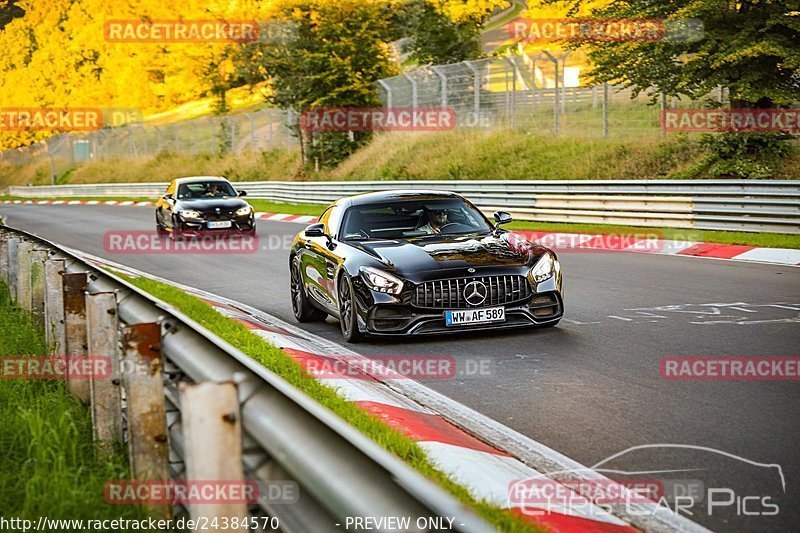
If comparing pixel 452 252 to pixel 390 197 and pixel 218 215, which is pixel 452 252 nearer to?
pixel 390 197

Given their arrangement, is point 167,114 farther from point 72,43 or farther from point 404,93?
point 404,93

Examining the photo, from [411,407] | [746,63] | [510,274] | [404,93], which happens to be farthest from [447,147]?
[411,407]

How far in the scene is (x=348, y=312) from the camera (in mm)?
10336

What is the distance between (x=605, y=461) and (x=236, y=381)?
3.13 metres

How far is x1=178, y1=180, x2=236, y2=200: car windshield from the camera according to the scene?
25598mm

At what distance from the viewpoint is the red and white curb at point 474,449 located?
4.83 m

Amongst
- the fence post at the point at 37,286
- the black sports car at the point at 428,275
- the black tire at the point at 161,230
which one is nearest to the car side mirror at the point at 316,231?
the black sports car at the point at 428,275

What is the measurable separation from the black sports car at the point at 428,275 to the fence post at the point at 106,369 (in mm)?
4547

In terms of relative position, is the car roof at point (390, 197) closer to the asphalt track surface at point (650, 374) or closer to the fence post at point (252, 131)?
the asphalt track surface at point (650, 374)

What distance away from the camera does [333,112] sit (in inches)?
1763

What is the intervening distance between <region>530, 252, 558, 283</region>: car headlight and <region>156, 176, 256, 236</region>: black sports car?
605 inches

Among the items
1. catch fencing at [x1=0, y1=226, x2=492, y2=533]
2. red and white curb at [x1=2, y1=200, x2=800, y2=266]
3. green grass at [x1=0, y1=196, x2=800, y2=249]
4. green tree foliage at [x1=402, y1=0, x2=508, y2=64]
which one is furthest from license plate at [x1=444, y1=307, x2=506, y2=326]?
green tree foliage at [x1=402, y1=0, x2=508, y2=64]

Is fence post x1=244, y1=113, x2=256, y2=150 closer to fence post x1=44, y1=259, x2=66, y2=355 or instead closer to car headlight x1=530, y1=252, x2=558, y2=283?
car headlight x1=530, y1=252, x2=558, y2=283

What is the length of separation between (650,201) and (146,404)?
18.1 m
